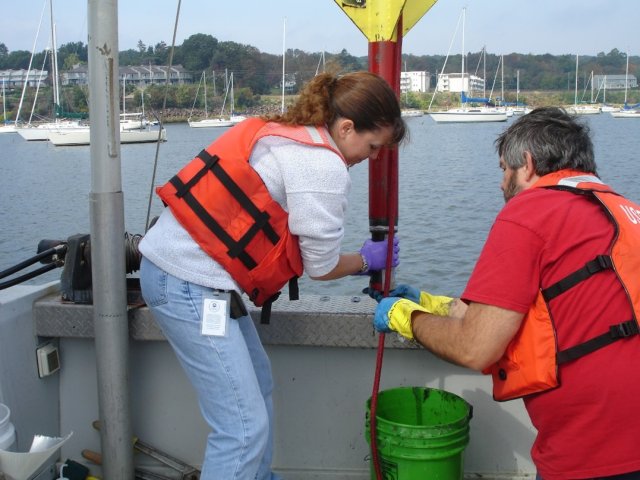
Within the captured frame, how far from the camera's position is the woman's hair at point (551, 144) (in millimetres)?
2287

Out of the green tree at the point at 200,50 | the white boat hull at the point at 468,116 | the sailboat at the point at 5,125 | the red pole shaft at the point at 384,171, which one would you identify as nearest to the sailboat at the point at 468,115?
the white boat hull at the point at 468,116

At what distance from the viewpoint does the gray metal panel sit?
10.6ft

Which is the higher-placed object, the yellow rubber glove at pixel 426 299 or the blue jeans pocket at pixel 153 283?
the blue jeans pocket at pixel 153 283

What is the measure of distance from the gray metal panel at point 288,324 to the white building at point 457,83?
66.3 m

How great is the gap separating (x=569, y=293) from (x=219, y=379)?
110cm

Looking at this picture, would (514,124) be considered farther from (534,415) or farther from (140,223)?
(140,223)

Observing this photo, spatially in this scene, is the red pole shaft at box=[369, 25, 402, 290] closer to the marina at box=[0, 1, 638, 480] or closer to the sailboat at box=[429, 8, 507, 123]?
the marina at box=[0, 1, 638, 480]

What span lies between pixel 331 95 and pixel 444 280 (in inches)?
301

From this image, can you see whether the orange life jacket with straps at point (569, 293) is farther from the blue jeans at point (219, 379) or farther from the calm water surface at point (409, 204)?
the blue jeans at point (219, 379)

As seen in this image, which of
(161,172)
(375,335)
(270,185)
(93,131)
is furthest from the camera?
(161,172)

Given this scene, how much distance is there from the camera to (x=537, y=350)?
212cm

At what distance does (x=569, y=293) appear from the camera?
207 centimetres

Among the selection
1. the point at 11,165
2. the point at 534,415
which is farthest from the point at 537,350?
the point at 11,165

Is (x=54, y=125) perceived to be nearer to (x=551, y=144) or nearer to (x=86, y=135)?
(x=86, y=135)
